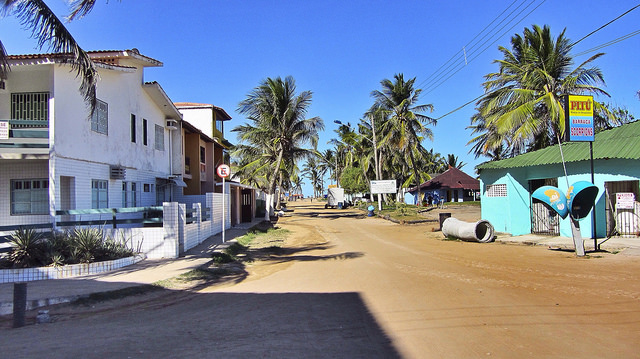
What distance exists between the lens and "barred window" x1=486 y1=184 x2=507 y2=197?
1881 cm

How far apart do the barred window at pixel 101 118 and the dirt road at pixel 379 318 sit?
26.1 ft

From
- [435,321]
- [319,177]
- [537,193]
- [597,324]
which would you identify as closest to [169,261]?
[435,321]

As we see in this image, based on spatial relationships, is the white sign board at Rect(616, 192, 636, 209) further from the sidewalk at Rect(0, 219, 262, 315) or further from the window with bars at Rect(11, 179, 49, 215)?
the window with bars at Rect(11, 179, 49, 215)

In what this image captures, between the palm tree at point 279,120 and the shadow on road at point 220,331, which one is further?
the palm tree at point 279,120

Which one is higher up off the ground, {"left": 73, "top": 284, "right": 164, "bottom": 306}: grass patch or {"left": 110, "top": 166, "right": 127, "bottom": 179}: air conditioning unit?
{"left": 110, "top": 166, "right": 127, "bottom": 179}: air conditioning unit

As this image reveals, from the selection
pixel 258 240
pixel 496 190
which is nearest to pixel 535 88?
pixel 496 190

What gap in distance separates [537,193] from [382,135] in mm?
29942

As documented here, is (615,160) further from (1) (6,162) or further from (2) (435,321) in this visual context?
(1) (6,162)

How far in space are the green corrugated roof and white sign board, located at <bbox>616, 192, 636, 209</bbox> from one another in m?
1.16

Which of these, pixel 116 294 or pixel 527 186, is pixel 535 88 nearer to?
pixel 527 186

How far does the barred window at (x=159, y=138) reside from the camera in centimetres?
1962

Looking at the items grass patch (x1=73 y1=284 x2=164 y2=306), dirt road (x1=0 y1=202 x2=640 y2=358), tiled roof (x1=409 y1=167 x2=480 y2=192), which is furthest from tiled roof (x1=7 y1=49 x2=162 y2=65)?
tiled roof (x1=409 y1=167 x2=480 y2=192)

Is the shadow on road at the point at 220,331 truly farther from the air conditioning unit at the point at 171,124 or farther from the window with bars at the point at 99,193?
the air conditioning unit at the point at 171,124

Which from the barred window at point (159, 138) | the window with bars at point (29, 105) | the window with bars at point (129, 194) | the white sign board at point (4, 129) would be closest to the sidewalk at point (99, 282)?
the window with bars at point (129, 194)
